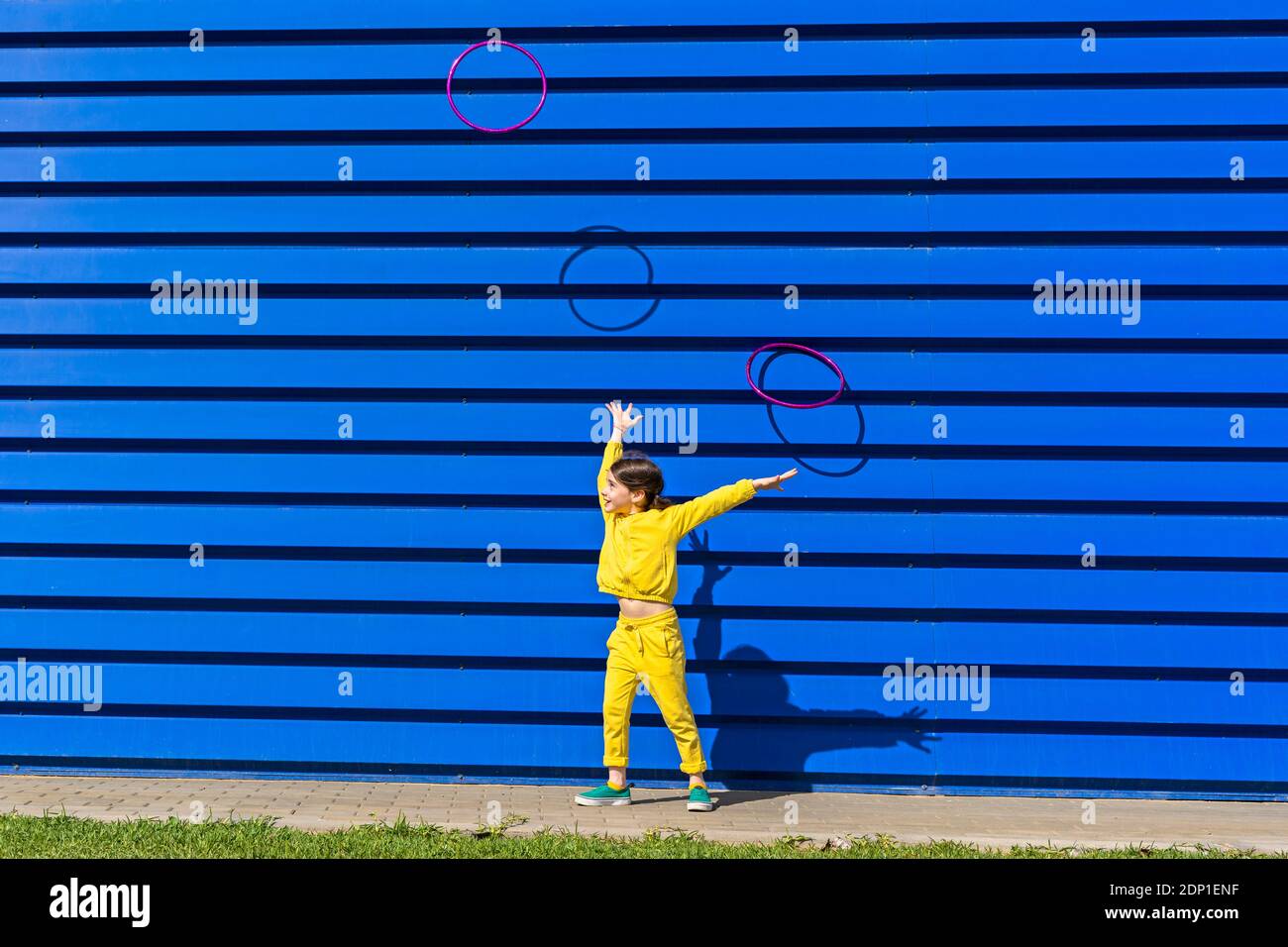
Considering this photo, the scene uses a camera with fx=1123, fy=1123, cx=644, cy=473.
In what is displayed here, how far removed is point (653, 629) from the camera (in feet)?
19.1

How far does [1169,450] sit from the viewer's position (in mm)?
6414

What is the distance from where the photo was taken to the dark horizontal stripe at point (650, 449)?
21.0 feet

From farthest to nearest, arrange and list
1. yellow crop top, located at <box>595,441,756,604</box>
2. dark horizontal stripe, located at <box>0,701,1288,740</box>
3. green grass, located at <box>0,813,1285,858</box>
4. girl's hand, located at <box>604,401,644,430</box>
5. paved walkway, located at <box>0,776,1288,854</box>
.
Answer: dark horizontal stripe, located at <box>0,701,1288,740</box>
girl's hand, located at <box>604,401,644,430</box>
yellow crop top, located at <box>595,441,756,604</box>
paved walkway, located at <box>0,776,1288,854</box>
green grass, located at <box>0,813,1285,858</box>

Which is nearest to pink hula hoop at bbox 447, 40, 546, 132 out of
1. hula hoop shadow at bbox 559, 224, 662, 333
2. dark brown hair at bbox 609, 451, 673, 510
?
hula hoop shadow at bbox 559, 224, 662, 333

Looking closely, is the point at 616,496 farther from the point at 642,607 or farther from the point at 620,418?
the point at 642,607

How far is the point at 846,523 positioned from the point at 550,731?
2065 mm

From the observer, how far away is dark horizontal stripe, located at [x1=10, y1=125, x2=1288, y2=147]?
256 inches

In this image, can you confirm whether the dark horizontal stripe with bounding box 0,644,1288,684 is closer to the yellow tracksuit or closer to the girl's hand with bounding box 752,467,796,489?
the yellow tracksuit

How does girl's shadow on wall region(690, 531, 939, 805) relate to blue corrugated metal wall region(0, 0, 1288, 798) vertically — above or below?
below

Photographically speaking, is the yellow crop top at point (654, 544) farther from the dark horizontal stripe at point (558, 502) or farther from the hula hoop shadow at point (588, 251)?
the hula hoop shadow at point (588, 251)

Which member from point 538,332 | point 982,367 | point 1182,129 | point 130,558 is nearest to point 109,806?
point 130,558

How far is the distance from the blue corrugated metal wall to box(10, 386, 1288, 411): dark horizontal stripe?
0.02m

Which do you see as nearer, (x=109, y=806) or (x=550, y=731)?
(x=109, y=806)

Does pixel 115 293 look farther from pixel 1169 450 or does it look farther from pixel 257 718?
pixel 1169 450
